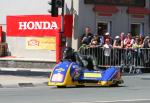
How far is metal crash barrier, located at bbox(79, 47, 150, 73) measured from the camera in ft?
93.1

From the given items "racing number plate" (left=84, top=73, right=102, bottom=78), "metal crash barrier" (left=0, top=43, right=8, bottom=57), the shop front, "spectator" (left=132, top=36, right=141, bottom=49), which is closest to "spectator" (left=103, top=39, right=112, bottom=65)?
"spectator" (left=132, top=36, right=141, bottom=49)

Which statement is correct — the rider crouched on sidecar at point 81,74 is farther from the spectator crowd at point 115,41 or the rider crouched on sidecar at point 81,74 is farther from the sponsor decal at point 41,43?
the sponsor decal at point 41,43

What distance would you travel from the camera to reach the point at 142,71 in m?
28.6

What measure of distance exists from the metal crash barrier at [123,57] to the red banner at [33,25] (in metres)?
2.62

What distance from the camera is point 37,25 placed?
3145 centimetres

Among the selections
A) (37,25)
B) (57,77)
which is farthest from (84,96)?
(37,25)

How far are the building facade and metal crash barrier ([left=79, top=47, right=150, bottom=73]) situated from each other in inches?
60.2

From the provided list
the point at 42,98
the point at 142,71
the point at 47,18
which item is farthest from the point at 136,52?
the point at 42,98

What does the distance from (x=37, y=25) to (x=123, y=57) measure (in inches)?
218

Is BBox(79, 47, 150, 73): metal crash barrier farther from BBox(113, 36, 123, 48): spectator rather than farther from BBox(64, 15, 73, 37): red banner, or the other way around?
BBox(64, 15, 73, 37): red banner

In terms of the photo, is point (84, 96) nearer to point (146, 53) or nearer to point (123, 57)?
point (123, 57)

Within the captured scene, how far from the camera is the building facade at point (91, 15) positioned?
98.8 feet

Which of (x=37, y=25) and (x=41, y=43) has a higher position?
(x=37, y=25)

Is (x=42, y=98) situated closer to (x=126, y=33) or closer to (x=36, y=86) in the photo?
Result: (x=36, y=86)
